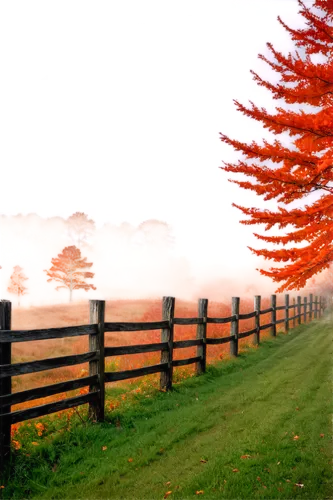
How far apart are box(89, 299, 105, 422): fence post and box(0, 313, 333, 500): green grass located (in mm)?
275

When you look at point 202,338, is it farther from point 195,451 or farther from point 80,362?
point 195,451

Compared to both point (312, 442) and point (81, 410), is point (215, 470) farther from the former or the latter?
point (81, 410)

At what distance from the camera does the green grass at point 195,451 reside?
179 inches

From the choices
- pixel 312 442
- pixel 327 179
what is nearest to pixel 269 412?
pixel 312 442

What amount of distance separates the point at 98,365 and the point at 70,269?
34043mm

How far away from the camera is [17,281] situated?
44000 mm

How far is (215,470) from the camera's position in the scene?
15.9 ft

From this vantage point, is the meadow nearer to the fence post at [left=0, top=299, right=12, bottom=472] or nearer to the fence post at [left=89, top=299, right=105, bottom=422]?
the fence post at [left=89, top=299, right=105, bottom=422]

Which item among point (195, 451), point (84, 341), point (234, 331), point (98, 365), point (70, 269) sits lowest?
point (84, 341)

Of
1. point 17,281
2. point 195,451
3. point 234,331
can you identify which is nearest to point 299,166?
point 195,451

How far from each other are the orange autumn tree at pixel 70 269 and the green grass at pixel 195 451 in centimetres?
3137

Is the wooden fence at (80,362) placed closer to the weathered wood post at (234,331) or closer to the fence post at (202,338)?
the fence post at (202,338)

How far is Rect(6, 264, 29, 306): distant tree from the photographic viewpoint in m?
43.9

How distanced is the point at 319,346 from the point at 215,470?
11.3 meters
